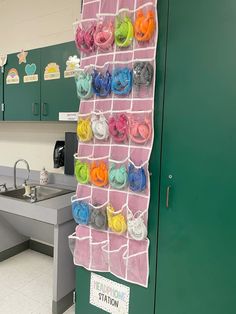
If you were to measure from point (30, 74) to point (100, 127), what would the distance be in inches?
51.5

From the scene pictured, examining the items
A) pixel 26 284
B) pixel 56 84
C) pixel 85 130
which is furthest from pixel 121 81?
pixel 26 284

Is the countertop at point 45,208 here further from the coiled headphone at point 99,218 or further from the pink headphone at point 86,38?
the pink headphone at point 86,38

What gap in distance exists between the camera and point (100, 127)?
149 cm

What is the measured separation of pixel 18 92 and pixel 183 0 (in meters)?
1.81

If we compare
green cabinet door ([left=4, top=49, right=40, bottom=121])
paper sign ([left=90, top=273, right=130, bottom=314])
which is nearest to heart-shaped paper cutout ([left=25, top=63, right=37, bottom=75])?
green cabinet door ([left=4, top=49, right=40, bottom=121])

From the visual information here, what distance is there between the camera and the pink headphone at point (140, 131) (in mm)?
1371

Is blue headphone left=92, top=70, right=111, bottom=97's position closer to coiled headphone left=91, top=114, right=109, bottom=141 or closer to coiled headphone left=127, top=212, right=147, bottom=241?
coiled headphone left=91, top=114, right=109, bottom=141

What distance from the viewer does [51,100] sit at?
2293 mm

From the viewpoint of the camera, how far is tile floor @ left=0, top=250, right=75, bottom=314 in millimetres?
2027

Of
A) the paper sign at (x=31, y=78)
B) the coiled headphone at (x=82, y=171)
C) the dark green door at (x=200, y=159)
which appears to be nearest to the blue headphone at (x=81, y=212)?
the coiled headphone at (x=82, y=171)

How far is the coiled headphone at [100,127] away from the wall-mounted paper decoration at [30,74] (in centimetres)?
115

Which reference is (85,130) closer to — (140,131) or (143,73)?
(140,131)

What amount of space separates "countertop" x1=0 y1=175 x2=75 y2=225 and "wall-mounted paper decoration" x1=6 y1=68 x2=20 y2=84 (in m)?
1.15

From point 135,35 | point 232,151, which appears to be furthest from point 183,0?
point 232,151
